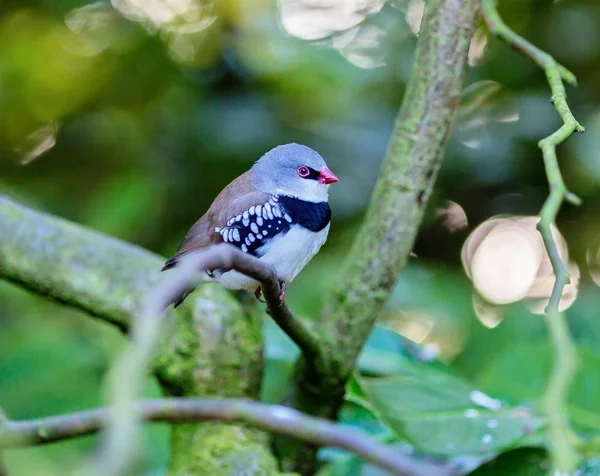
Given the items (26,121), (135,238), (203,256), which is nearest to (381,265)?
(203,256)

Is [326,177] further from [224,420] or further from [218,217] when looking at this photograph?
[224,420]

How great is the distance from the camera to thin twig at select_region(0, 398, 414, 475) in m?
0.89

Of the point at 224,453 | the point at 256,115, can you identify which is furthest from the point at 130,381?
the point at 256,115

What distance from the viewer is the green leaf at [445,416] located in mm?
1847

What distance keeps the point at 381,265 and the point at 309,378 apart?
30 centimetres

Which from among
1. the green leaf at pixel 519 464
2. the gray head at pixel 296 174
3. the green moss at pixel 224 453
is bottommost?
the green moss at pixel 224 453

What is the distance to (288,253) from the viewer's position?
152cm

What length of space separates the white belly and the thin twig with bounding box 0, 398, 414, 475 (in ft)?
1.33

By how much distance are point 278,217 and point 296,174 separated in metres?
0.08

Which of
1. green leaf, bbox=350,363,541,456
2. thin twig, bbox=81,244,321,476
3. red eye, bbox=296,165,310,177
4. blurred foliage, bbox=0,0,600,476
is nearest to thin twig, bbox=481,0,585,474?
thin twig, bbox=81,244,321,476

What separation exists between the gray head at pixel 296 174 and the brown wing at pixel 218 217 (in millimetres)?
32

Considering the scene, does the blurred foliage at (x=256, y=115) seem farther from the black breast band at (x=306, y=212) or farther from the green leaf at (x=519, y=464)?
the black breast band at (x=306, y=212)

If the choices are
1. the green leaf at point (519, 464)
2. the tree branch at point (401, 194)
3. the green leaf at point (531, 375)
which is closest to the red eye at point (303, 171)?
the tree branch at point (401, 194)

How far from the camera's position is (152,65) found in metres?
3.30
